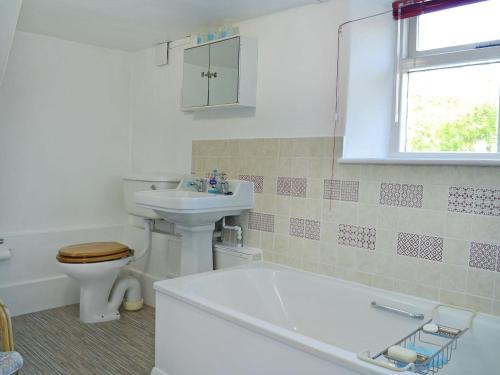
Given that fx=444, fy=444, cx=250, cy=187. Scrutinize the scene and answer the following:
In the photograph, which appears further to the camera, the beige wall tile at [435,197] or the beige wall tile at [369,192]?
the beige wall tile at [369,192]

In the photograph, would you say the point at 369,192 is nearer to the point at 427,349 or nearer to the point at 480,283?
the point at 480,283

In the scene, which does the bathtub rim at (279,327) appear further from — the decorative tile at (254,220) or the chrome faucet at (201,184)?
the chrome faucet at (201,184)

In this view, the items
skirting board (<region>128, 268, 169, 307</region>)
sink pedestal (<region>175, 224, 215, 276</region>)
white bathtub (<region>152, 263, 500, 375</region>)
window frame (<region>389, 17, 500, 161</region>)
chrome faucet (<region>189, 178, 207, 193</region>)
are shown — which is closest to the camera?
white bathtub (<region>152, 263, 500, 375</region>)

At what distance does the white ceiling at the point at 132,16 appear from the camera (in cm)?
265

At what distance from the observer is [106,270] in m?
3.05

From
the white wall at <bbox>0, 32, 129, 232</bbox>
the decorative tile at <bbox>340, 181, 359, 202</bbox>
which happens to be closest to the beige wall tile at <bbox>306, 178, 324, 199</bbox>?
the decorative tile at <bbox>340, 181, 359, 202</bbox>

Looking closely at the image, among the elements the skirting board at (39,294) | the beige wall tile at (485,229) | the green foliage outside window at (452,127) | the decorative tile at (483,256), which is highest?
the green foliage outside window at (452,127)

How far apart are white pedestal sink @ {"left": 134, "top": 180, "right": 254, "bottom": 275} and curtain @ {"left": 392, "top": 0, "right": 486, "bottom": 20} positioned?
1323mm

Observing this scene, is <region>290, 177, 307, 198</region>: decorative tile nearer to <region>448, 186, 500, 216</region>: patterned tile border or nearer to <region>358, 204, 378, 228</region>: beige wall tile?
<region>358, 204, 378, 228</region>: beige wall tile

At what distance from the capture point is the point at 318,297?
2414 millimetres

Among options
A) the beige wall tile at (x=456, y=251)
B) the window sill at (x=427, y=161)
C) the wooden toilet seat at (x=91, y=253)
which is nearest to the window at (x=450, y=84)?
the window sill at (x=427, y=161)

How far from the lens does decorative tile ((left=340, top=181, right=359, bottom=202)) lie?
2.39 m

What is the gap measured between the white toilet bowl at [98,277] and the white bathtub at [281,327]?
0.91 metres

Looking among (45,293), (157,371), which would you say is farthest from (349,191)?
(45,293)
